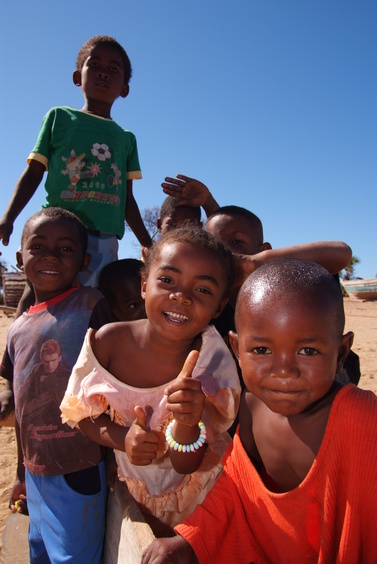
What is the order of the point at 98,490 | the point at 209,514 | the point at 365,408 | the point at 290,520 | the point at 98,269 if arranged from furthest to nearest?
the point at 98,269 < the point at 98,490 < the point at 209,514 < the point at 290,520 < the point at 365,408

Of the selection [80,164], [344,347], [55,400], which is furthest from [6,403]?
[344,347]

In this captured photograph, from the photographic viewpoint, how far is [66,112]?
114 inches

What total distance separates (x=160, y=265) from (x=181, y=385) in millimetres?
555

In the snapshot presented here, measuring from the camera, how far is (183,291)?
1.60 meters

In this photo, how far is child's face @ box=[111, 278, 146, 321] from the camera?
2.64m

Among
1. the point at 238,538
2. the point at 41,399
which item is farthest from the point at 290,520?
the point at 41,399

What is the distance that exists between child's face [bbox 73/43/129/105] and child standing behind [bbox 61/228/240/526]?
173 centimetres

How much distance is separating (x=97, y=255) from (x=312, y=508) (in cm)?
214

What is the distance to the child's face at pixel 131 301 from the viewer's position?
2.64 m

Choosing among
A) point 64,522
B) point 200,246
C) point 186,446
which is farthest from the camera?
point 64,522

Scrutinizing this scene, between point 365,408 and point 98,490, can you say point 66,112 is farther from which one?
point 365,408

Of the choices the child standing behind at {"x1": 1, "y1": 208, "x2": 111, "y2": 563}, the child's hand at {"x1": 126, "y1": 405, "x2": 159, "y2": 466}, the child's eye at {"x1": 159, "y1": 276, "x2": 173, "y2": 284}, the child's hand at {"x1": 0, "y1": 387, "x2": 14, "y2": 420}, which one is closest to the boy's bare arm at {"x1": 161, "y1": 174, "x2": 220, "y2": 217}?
the child standing behind at {"x1": 1, "y1": 208, "x2": 111, "y2": 563}

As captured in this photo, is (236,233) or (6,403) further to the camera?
(236,233)

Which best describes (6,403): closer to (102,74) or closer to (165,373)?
(165,373)
